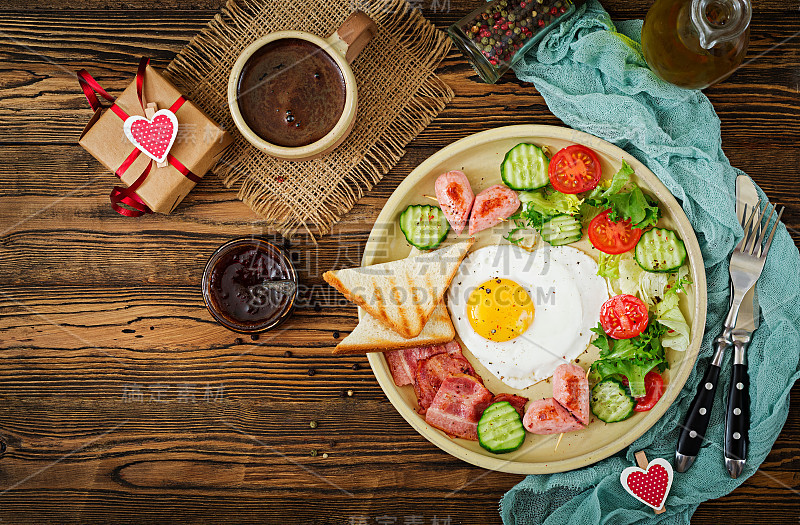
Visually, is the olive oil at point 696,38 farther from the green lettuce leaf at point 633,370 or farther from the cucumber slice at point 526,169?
the green lettuce leaf at point 633,370

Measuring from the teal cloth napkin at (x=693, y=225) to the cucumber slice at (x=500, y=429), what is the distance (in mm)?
259

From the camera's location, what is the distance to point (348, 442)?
9.09ft

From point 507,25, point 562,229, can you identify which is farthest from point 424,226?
point 507,25

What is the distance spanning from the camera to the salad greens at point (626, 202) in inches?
96.7

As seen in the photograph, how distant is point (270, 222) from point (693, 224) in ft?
7.12

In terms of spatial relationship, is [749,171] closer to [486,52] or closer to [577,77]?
[577,77]

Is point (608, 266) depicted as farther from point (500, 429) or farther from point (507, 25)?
point (507, 25)

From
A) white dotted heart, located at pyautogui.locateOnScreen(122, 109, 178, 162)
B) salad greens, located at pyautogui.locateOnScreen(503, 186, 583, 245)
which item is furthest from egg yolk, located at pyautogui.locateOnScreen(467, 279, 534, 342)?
white dotted heart, located at pyautogui.locateOnScreen(122, 109, 178, 162)

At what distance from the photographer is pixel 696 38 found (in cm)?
220

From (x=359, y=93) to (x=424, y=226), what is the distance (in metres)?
0.80

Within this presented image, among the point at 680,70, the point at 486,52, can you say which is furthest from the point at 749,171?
the point at 486,52

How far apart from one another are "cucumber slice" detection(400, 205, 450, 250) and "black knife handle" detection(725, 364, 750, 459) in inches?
64.3

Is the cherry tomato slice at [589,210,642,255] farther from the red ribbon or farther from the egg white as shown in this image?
the red ribbon


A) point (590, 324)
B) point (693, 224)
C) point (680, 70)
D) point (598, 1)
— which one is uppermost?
point (598, 1)
